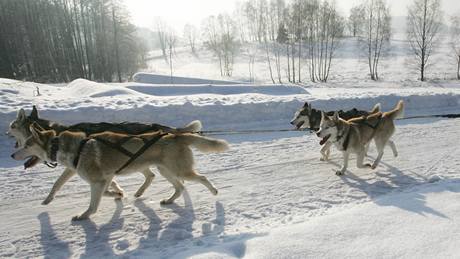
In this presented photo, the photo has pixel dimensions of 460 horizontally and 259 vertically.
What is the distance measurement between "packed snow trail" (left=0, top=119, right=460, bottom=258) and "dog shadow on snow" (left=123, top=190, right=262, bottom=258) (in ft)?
0.04

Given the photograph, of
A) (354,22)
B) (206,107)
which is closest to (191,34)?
(354,22)

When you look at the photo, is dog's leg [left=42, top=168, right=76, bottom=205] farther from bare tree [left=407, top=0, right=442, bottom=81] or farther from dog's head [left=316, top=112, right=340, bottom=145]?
bare tree [left=407, top=0, right=442, bottom=81]

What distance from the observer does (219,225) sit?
13.4 feet

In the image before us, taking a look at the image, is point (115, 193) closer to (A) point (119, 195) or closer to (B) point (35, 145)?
(A) point (119, 195)

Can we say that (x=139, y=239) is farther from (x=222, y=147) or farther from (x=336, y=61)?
(x=336, y=61)

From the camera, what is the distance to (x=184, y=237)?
12.5 ft

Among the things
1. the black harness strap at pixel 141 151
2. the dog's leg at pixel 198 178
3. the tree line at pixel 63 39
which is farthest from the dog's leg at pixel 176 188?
the tree line at pixel 63 39

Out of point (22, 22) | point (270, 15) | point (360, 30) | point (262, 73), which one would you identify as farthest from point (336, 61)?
point (22, 22)

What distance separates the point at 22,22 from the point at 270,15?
42750 mm

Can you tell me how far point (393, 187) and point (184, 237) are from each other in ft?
10.5

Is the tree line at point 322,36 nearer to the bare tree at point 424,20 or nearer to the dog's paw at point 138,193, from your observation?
the bare tree at point 424,20

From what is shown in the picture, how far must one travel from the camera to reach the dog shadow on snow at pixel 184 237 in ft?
11.5

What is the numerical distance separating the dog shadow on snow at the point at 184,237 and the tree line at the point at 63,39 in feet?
109

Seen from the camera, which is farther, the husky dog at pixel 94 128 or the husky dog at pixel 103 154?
the husky dog at pixel 94 128
